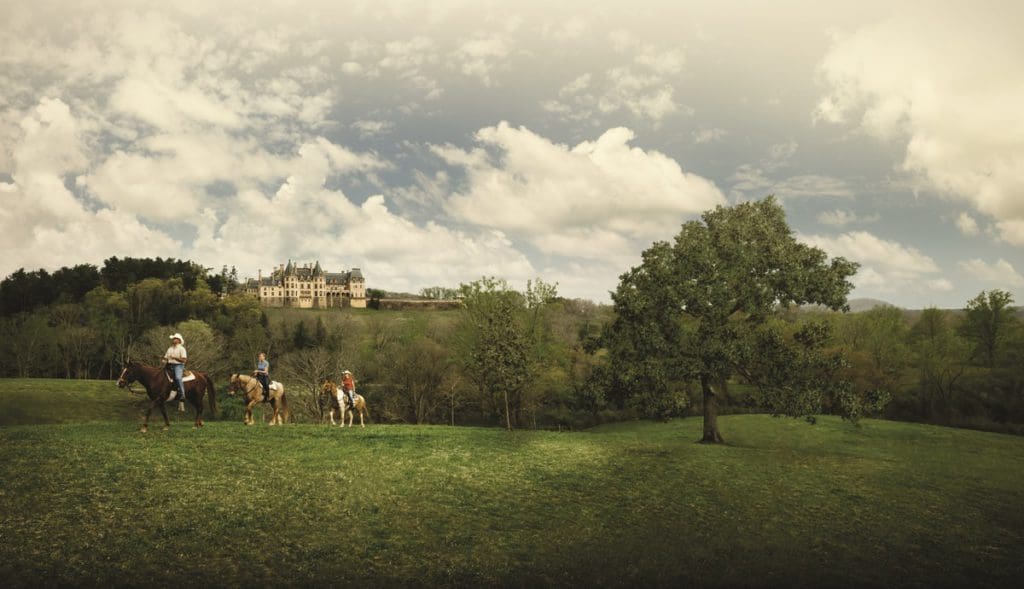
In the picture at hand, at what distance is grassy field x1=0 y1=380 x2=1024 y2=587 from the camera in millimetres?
13000

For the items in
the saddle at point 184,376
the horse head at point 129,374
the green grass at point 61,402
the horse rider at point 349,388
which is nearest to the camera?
the horse head at point 129,374

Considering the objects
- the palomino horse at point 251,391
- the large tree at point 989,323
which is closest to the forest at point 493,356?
the large tree at point 989,323

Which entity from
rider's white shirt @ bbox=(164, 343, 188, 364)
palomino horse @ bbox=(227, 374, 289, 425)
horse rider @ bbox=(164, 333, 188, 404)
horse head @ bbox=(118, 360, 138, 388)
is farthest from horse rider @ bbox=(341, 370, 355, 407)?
horse head @ bbox=(118, 360, 138, 388)

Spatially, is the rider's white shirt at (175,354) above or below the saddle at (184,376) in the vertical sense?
above

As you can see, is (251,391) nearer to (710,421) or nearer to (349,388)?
(349,388)

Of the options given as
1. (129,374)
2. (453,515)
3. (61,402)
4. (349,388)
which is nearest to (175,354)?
(129,374)

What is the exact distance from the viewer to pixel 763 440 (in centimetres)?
5297

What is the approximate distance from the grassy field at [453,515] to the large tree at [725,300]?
738 centimetres

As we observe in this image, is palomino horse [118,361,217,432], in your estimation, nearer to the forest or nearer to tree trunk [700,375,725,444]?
the forest

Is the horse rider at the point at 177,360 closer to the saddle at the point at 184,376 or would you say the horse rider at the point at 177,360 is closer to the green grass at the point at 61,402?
the saddle at the point at 184,376

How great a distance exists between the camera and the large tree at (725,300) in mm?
34656

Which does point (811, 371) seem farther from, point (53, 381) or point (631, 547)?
point (53, 381)

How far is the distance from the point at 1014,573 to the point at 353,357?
7713 cm

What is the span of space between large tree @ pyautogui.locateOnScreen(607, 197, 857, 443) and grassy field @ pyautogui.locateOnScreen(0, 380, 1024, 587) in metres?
7.38
